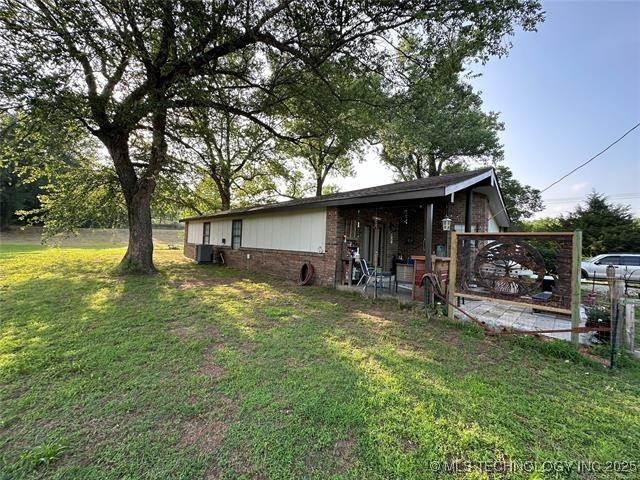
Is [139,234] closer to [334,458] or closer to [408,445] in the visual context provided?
[334,458]

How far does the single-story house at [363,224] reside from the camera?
7402 mm

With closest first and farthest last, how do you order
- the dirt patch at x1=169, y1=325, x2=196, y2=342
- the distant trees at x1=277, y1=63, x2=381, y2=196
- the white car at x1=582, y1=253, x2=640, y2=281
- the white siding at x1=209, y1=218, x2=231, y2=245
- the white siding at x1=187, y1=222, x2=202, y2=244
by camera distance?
the dirt patch at x1=169, y1=325, x2=196, y2=342 → the distant trees at x1=277, y1=63, x2=381, y2=196 → the white car at x1=582, y1=253, x2=640, y2=281 → the white siding at x1=209, y1=218, x2=231, y2=245 → the white siding at x1=187, y1=222, x2=202, y2=244

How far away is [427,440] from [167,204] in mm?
16123

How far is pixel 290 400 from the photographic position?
2590 millimetres

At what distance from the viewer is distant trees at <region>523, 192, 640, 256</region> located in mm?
15805

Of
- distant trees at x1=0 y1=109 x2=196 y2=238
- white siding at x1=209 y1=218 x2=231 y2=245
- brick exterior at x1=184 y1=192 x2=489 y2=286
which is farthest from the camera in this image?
white siding at x1=209 y1=218 x2=231 y2=245

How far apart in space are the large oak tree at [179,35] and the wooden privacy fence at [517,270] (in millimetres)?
4570

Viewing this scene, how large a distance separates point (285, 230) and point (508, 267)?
7.23 metres

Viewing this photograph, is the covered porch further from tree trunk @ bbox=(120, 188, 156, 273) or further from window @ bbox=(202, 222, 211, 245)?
window @ bbox=(202, 222, 211, 245)

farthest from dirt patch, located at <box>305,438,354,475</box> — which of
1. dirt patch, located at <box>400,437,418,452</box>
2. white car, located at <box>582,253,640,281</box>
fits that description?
white car, located at <box>582,253,640,281</box>

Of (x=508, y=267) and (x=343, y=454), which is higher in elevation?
(x=508, y=267)

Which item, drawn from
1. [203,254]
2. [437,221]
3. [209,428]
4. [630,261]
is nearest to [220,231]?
[203,254]

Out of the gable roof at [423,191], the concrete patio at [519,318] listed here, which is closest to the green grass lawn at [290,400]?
the concrete patio at [519,318]

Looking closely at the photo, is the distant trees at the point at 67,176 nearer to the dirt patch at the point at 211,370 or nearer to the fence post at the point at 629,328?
the dirt patch at the point at 211,370
